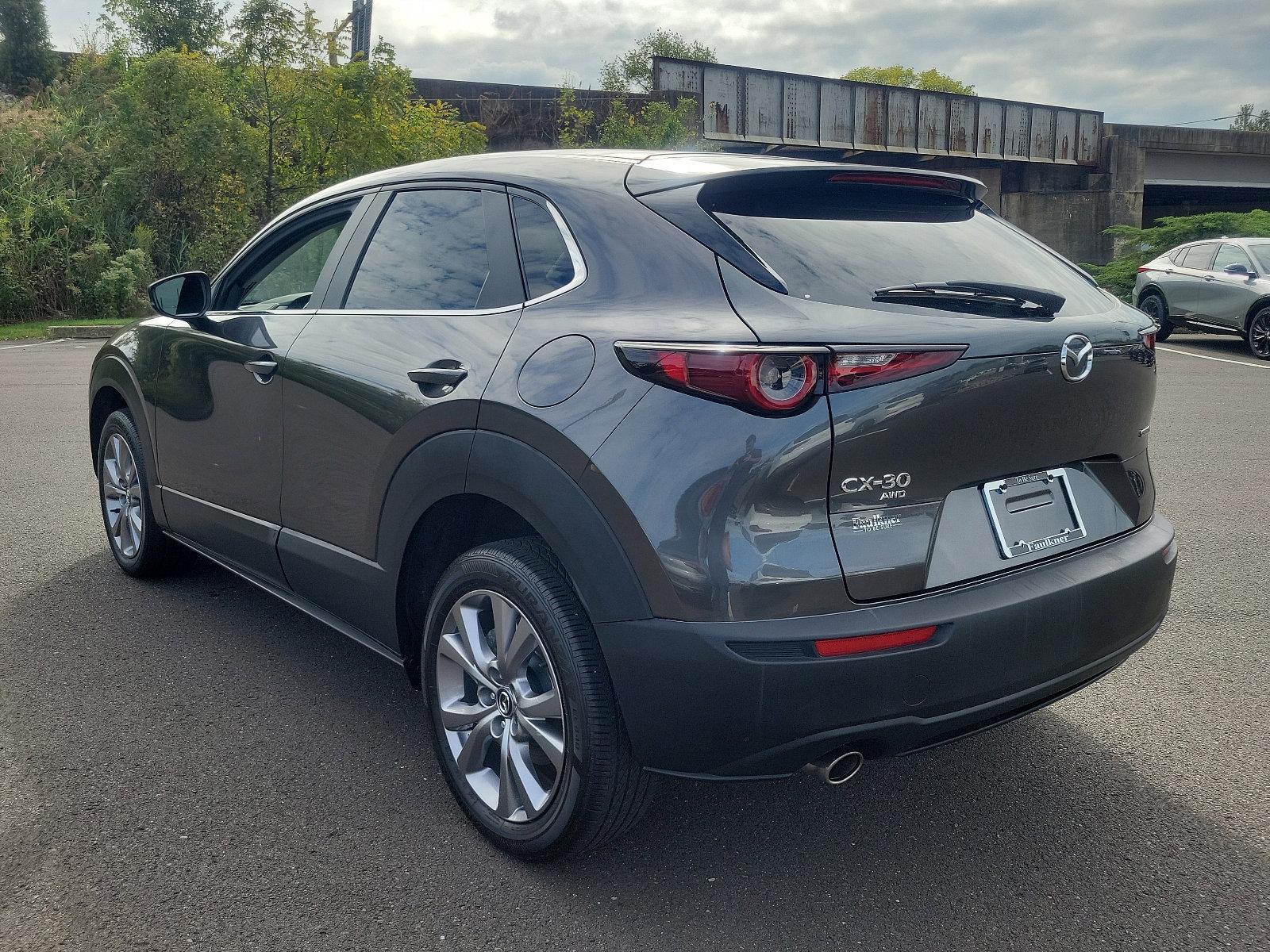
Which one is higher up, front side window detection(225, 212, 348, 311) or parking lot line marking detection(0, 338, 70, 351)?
front side window detection(225, 212, 348, 311)

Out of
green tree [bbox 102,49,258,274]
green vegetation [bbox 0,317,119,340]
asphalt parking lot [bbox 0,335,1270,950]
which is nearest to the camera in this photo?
asphalt parking lot [bbox 0,335,1270,950]

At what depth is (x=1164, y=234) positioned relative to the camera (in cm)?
2380

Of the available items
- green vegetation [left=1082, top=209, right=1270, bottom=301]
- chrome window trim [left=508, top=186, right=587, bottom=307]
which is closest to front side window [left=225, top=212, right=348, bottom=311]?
chrome window trim [left=508, top=186, right=587, bottom=307]

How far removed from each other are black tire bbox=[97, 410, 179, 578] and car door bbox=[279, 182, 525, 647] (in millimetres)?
1427

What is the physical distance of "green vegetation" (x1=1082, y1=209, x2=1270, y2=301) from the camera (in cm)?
2342

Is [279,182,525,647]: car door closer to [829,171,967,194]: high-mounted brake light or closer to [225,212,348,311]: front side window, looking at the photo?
[225,212,348,311]: front side window

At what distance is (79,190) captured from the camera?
24.7m

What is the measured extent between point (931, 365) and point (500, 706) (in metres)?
1.30

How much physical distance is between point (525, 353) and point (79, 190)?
2584cm

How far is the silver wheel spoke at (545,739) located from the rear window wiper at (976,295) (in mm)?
1220

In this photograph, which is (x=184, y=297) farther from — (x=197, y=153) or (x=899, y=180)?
(x=197, y=153)

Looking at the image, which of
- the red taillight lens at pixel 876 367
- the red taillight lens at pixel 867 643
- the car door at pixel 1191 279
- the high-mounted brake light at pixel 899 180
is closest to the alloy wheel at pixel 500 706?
the red taillight lens at pixel 867 643

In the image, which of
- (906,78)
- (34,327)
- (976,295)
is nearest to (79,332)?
(34,327)

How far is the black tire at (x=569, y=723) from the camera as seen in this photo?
2.42m
